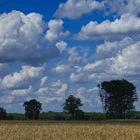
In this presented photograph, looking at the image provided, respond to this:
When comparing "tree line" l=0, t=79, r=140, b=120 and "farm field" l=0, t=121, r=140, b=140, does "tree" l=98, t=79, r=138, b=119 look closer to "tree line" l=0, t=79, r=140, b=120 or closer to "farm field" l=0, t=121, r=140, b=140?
"tree line" l=0, t=79, r=140, b=120

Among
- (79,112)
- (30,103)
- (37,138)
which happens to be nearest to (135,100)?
(79,112)

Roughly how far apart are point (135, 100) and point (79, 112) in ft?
63.5

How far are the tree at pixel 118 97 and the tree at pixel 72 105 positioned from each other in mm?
11189

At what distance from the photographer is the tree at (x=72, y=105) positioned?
177875 millimetres

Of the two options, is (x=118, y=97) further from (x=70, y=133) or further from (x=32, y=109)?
(x=70, y=133)

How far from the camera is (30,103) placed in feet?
607

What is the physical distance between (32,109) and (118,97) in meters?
30.0

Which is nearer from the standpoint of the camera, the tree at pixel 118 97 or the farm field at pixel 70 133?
the farm field at pixel 70 133

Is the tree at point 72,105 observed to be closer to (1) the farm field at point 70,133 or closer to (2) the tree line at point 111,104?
(2) the tree line at point 111,104

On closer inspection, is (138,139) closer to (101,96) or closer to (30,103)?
(101,96)

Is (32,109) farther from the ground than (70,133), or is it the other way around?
(32,109)

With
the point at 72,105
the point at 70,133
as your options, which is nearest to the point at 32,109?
the point at 72,105

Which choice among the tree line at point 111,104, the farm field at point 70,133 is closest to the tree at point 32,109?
the tree line at point 111,104

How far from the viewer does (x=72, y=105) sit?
178875 millimetres
